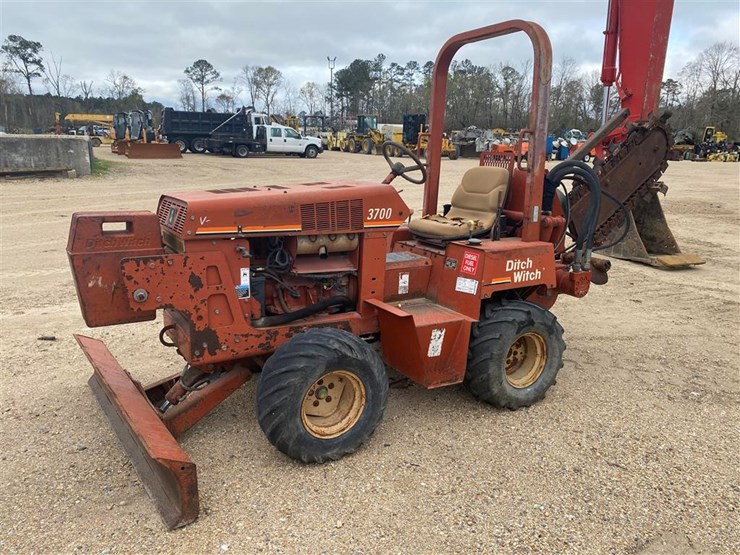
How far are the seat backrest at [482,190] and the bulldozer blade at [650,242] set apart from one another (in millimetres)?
4598

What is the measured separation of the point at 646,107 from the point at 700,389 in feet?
13.3

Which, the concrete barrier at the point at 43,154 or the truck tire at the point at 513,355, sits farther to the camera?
the concrete barrier at the point at 43,154

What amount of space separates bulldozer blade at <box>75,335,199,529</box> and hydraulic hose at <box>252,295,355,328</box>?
2.60ft

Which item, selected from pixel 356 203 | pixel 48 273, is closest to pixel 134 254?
pixel 356 203

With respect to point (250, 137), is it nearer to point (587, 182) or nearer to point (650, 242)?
point (650, 242)

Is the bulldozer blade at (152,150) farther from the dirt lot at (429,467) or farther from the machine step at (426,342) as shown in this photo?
the machine step at (426,342)

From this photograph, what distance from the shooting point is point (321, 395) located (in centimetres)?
337

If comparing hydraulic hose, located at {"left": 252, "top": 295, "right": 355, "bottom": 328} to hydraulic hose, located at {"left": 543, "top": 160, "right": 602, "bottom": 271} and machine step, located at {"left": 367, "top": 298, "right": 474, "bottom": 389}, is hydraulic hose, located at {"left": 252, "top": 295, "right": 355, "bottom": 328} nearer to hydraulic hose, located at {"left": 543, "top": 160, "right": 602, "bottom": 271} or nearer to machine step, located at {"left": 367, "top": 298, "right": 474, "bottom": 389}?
machine step, located at {"left": 367, "top": 298, "right": 474, "bottom": 389}

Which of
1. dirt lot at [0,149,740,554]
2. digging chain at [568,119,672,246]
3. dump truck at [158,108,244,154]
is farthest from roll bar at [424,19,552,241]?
dump truck at [158,108,244,154]

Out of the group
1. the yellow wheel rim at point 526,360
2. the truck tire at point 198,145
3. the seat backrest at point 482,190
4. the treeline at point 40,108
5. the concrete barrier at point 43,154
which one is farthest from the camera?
the treeline at point 40,108

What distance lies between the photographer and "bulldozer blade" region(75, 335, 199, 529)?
2736mm

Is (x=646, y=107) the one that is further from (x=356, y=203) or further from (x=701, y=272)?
(x=356, y=203)

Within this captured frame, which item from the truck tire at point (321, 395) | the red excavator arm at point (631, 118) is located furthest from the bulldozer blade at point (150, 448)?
the red excavator arm at point (631, 118)

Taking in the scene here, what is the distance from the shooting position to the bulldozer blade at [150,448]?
274 centimetres
